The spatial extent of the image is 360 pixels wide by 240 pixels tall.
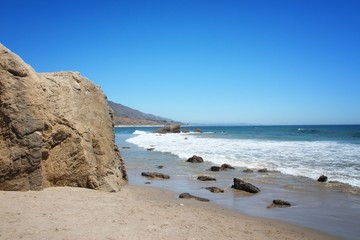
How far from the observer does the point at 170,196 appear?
443 inches

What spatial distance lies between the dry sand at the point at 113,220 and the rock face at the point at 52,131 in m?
0.60

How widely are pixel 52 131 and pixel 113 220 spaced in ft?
13.4

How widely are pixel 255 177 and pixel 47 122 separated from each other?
34.7ft

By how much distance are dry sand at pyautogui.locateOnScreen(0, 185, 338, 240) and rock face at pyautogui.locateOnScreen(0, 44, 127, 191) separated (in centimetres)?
60

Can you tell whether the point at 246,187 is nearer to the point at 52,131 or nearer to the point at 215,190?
the point at 215,190

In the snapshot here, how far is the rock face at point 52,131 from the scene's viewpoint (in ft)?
27.4

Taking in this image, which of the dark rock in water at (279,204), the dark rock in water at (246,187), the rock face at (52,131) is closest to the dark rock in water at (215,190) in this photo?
the dark rock in water at (246,187)

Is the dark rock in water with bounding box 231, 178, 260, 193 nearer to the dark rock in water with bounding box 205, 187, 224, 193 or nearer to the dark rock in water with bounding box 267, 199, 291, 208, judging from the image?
the dark rock in water with bounding box 205, 187, 224, 193

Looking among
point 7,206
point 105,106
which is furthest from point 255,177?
point 7,206

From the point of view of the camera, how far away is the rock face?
836 centimetres

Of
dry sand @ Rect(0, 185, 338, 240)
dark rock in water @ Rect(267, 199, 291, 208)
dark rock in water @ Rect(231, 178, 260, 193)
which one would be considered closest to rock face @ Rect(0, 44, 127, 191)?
dry sand @ Rect(0, 185, 338, 240)

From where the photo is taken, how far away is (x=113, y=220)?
6.64 meters

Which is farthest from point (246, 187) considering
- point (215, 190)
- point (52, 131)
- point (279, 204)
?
point (52, 131)

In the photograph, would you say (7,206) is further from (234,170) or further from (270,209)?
(234,170)
